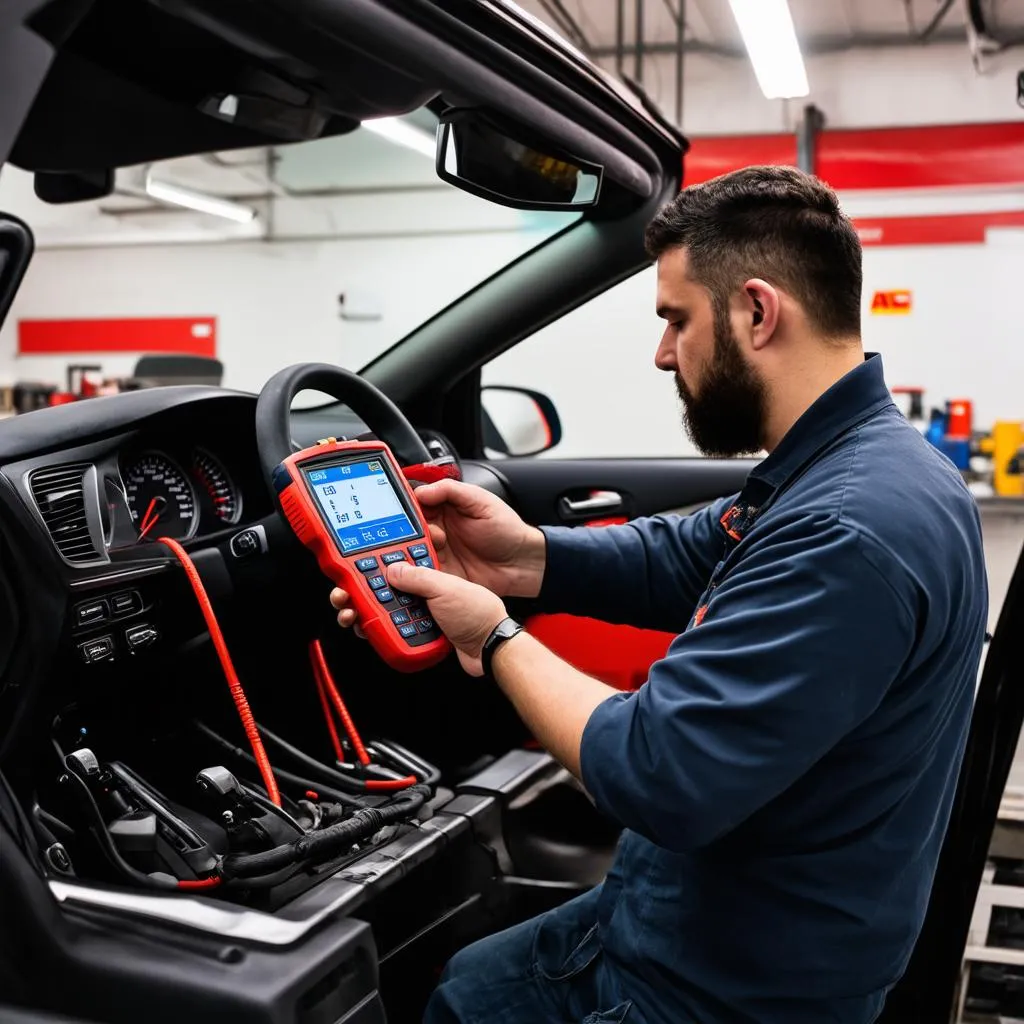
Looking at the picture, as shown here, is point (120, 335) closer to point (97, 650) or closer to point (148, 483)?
point (148, 483)

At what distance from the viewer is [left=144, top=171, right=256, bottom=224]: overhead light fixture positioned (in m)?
9.83

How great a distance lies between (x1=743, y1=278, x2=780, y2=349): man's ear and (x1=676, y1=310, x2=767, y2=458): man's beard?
27 mm

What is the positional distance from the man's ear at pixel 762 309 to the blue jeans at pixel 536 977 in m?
0.70

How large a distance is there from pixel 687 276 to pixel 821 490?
310mm

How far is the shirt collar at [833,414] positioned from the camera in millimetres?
1204

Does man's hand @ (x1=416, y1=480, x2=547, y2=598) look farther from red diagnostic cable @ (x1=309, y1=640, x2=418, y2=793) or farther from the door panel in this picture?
the door panel

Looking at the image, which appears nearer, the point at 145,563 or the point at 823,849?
the point at 823,849

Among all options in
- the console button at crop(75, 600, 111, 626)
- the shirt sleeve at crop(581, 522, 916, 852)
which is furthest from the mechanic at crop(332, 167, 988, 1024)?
the console button at crop(75, 600, 111, 626)

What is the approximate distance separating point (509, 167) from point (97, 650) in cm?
103

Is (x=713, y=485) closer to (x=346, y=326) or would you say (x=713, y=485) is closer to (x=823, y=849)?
(x=823, y=849)

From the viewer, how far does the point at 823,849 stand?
1.10 metres

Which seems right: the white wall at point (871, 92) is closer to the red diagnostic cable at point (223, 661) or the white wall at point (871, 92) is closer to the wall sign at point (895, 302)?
the wall sign at point (895, 302)

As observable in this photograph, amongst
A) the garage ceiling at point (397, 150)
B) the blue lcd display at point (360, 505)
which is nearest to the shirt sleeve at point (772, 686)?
the blue lcd display at point (360, 505)

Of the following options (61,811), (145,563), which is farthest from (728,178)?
(61,811)
